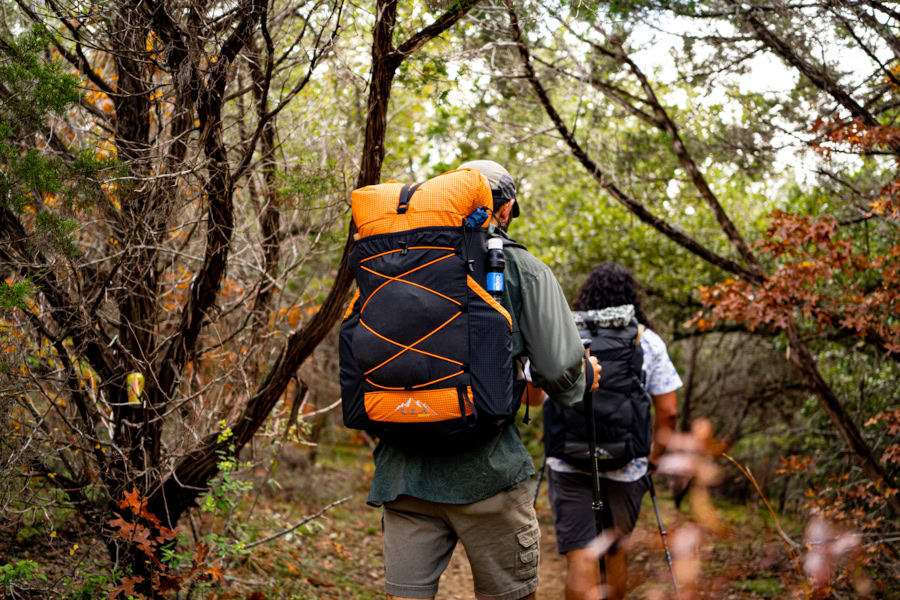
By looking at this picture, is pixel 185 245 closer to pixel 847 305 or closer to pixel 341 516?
pixel 847 305

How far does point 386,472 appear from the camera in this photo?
2.60m

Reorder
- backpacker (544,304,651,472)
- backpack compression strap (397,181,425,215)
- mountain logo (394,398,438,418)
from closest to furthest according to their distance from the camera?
mountain logo (394,398,438,418), backpack compression strap (397,181,425,215), backpacker (544,304,651,472)

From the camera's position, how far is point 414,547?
2.55 metres

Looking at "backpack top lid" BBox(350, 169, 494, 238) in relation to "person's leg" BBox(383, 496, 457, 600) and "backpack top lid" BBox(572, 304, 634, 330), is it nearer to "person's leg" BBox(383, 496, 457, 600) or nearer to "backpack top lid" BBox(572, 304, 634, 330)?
"person's leg" BBox(383, 496, 457, 600)

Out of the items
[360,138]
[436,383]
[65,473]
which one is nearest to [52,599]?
[65,473]

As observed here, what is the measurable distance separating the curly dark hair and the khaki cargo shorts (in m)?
1.71

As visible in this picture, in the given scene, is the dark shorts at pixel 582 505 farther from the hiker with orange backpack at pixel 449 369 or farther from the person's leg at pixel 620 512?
the hiker with orange backpack at pixel 449 369

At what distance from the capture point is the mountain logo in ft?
7.72

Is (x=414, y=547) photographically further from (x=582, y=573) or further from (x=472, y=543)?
(x=582, y=573)

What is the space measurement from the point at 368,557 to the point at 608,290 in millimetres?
4412

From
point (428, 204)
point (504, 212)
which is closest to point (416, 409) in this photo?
point (428, 204)

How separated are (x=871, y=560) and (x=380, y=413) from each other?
4.28 m

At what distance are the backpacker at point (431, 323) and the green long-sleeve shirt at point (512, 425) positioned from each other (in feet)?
0.28

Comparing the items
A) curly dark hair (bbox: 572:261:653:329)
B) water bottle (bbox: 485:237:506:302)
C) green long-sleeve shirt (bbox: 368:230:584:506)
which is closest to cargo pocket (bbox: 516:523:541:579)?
green long-sleeve shirt (bbox: 368:230:584:506)
